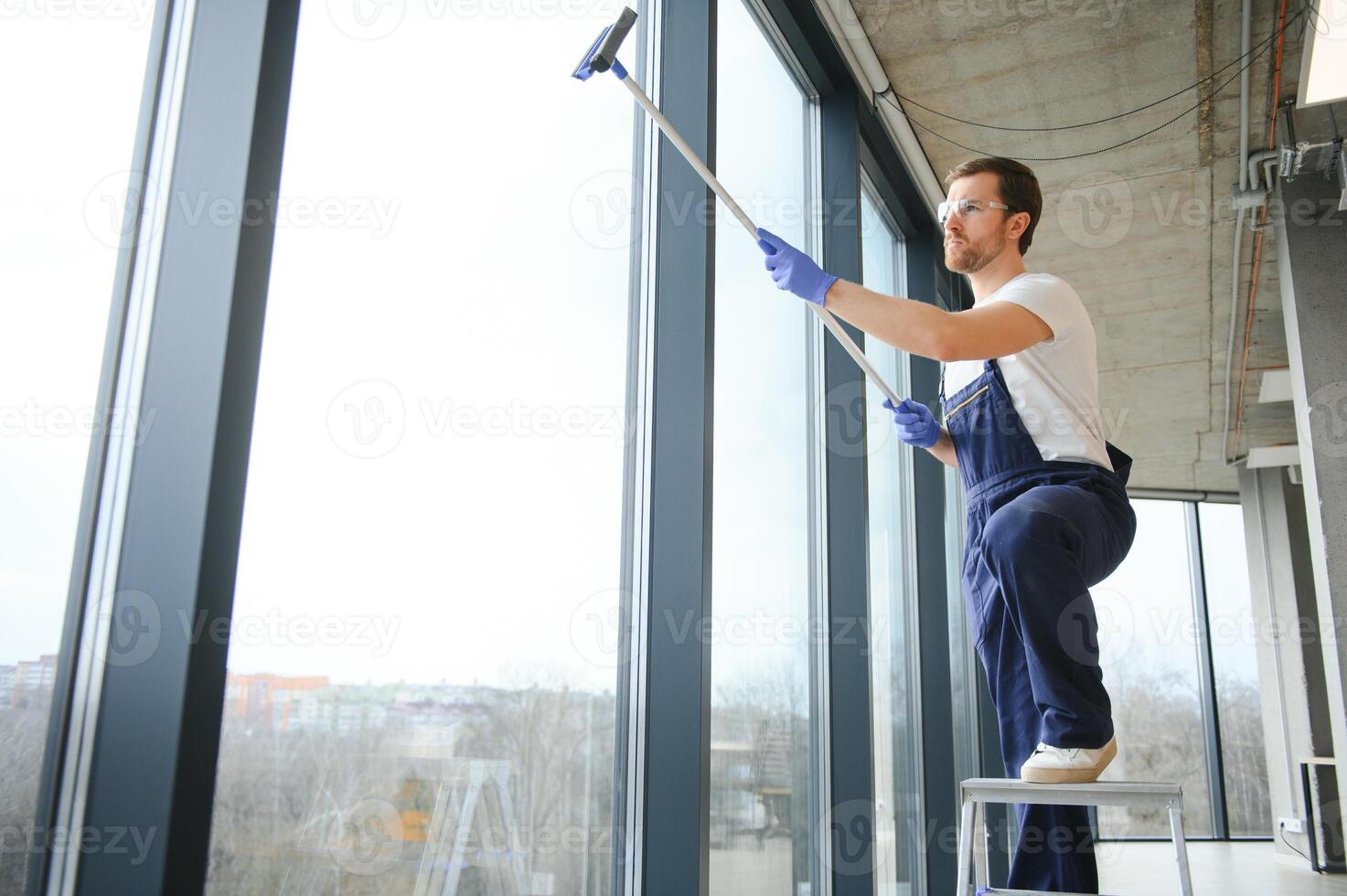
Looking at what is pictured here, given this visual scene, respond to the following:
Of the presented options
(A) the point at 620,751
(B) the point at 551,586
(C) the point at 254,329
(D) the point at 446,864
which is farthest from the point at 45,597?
(A) the point at 620,751

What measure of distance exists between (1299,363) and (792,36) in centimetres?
257

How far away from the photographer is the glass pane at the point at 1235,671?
9.55 meters

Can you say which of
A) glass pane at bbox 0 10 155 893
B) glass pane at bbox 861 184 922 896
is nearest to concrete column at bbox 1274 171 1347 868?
glass pane at bbox 861 184 922 896

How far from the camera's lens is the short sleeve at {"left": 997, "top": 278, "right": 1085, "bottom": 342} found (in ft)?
6.34

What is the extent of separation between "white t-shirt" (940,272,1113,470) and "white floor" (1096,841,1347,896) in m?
3.74

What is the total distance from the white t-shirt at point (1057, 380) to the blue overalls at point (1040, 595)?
25mm

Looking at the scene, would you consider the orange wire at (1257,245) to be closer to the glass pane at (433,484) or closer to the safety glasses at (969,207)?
the safety glasses at (969,207)

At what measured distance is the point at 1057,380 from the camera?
1.98 m

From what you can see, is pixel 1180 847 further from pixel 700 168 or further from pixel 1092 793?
pixel 700 168

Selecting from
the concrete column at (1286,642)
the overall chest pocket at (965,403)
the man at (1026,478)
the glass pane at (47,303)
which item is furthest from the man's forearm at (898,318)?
the concrete column at (1286,642)

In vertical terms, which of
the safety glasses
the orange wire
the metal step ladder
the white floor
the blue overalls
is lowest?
the white floor

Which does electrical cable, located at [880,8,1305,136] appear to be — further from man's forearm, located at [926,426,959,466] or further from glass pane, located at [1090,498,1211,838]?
glass pane, located at [1090,498,1211,838]

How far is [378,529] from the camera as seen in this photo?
158 cm

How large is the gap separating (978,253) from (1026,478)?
51 cm
